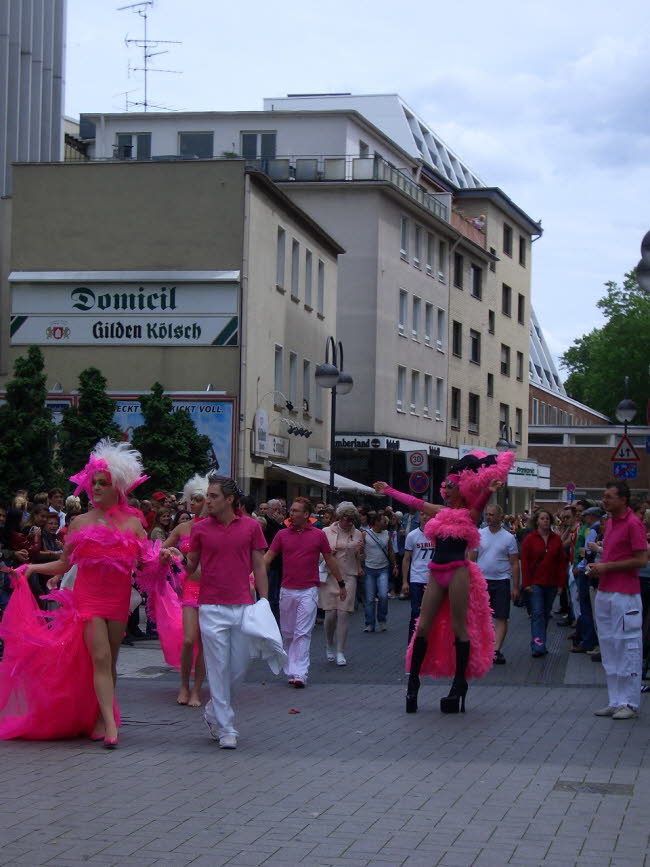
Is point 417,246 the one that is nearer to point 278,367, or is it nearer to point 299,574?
point 278,367

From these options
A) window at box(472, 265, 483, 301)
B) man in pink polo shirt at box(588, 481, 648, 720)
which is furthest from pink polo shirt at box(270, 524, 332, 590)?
window at box(472, 265, 483, 301)

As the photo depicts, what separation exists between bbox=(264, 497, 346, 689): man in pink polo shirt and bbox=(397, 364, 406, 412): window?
4008cm

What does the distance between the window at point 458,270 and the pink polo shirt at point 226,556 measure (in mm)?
53362

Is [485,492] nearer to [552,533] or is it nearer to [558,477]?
[552,533]

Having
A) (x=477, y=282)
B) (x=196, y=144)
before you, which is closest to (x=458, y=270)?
(x=477, y=282)

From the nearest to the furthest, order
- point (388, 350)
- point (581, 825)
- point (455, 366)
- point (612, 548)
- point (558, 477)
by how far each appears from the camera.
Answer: point (581, 825) < point (612, 548) < point (388, 350) < point (455, 366) < point (558, 477)

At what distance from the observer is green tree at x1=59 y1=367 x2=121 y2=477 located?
99.0 feet

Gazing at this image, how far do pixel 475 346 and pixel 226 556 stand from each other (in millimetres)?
56954

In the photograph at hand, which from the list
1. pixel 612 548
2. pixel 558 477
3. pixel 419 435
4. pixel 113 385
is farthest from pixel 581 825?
pixel 558 477

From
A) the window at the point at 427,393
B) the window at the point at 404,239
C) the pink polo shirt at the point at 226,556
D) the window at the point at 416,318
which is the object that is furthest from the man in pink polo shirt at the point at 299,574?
the window at the point at 427,393

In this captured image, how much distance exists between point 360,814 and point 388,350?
46.1 m

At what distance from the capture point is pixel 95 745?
32.1 feet

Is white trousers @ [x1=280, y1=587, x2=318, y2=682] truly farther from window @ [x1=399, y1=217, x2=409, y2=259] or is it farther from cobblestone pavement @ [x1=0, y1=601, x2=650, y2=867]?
window @ [x1=399, y1=217, x2=409, y2=259]

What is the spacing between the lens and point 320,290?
1812 inches
